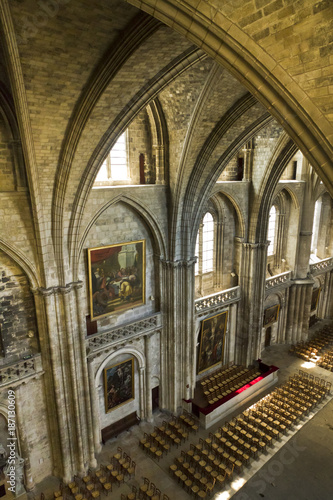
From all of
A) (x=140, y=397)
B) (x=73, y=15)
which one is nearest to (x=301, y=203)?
(x=140, y=397)

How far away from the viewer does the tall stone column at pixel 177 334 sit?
1355 cm

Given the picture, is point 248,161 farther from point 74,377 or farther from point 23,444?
point 23,444

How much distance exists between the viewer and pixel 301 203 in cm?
1875

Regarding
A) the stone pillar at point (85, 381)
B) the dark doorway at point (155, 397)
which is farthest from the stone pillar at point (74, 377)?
the dark doorway at point (155, 397)

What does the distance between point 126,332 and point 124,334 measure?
0.38 feet

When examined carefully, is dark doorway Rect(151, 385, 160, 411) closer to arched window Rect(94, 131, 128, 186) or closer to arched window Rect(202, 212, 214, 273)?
arched window Rect(202, 212, 214, 273)

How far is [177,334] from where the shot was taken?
14.1 metres

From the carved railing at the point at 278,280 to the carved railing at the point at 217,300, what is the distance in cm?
253

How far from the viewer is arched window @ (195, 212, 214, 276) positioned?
625 inches

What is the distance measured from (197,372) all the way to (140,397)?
10.9 ft

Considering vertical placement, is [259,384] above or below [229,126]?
below

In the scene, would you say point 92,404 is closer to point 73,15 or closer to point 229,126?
point 229,126

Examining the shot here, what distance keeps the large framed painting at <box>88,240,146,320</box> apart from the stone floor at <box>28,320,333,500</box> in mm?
5403

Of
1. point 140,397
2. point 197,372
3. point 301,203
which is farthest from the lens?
point 301,203
